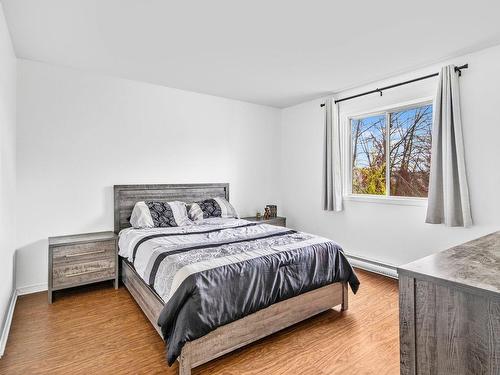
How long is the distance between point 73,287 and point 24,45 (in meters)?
2.53

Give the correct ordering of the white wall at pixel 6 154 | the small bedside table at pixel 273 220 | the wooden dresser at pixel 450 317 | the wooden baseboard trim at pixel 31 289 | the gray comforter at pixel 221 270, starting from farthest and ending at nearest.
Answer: the small bedside table at pixel 273 220
the wooden baseboard trim at pixel 31 289
the white wall at pixel 6 154
the gray comforter at pixel 221 270
the wooden dresser at pixel 450 317

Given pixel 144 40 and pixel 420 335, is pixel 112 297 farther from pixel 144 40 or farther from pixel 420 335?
pixel 420 335

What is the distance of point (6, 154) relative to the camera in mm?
2428

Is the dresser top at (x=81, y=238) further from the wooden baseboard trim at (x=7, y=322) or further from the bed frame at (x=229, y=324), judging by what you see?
the wooden baseboard trim at (x=7, y=322)

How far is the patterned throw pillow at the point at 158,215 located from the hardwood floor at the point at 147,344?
88 cm

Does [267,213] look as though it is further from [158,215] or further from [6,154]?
[6,154]

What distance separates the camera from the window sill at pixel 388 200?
335 centimetres

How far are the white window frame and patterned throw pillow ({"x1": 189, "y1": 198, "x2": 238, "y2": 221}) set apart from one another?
1.72 m

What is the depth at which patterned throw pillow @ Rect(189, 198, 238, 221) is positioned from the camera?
378 cm

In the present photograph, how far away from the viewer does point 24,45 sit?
2.72 meters

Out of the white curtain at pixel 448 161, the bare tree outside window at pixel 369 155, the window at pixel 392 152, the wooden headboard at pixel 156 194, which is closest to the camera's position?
the white curtain at pixel 448 161

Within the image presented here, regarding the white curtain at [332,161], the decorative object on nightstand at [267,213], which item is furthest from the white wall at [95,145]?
the white curtain at [332,161]

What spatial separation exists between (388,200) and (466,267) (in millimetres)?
2614

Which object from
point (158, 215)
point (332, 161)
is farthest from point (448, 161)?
point (158, 215)
